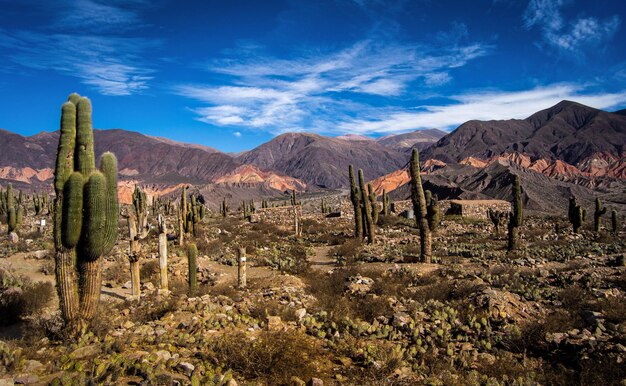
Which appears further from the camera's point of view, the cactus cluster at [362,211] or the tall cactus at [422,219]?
the cactus cluster at [362,211]

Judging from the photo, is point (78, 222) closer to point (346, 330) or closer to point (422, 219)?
point (346, 330)

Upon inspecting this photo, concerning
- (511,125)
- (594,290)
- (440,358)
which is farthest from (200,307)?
(511,125)

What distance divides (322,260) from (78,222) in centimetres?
1211

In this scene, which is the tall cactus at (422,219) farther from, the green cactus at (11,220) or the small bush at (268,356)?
the green cactus at (11,220)

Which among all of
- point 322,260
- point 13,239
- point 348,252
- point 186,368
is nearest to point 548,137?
point 348,252

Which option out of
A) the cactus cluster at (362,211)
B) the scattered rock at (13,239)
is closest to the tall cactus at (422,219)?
the cactus cluster at (362,211)

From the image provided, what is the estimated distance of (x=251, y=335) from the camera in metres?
6.63

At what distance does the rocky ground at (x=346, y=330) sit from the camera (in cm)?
512

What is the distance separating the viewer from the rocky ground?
5.12 meters

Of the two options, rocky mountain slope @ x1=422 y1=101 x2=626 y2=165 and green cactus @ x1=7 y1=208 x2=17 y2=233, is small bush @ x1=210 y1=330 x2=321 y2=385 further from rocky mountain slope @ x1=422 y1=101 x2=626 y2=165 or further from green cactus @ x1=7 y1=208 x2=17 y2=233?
rocky mountain slope @ x1=422 y1=101 x2=626 y2=165

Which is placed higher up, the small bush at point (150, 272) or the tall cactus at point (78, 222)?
the tall cactus at point (78, 222)

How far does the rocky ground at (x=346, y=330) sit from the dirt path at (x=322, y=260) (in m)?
1.93

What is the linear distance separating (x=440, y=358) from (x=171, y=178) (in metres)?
127

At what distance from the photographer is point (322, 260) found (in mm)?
17359
